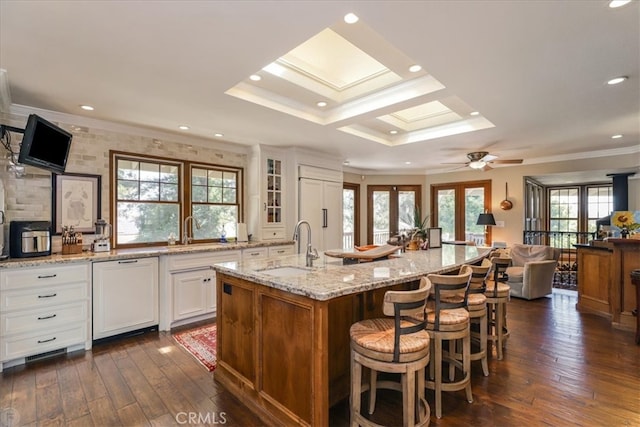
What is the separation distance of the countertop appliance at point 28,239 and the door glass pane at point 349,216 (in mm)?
5862

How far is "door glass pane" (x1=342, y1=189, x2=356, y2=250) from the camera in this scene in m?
7.96

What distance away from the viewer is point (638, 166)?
5.47m

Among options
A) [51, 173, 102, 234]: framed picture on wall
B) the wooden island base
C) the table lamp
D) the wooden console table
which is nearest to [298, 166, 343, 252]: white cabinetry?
[51, 173, 102, 234]: framed picture on wall

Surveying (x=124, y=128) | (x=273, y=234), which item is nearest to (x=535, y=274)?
(x=273, y=234)

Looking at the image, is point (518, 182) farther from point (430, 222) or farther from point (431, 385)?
point (431, 385)

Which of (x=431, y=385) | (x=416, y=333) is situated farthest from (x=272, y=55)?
(x=431, y=385)

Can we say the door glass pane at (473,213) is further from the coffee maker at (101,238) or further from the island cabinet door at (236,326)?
the coffee maker at (101,238)

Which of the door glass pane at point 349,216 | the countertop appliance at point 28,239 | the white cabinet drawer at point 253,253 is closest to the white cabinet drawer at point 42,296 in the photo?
the countertop appliance at point 28,239

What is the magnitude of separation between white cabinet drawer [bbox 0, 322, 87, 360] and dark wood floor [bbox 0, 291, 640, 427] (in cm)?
12

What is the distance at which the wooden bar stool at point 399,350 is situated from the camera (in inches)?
68.1

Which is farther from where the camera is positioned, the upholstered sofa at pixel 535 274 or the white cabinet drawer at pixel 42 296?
the upholstered sofa at pixel 535 274

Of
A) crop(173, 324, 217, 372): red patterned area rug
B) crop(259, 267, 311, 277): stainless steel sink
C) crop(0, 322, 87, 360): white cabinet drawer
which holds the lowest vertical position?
crop(173, 324, 217, 372): red patterned area rug

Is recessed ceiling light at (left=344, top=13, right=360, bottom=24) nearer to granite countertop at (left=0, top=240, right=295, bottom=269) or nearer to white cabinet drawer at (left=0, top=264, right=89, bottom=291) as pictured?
granite countertop at (left=0, top=240, right=295, bottom=269)

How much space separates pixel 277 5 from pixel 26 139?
2.64 m
